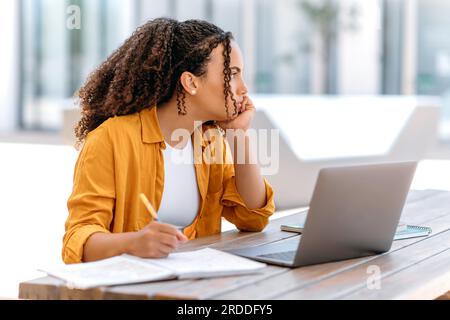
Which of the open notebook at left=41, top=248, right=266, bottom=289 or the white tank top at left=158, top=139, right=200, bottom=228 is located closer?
the open notebook at left=41, top=248, right=266, bottom=289

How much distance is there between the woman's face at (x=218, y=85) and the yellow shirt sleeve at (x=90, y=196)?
0.91 feet

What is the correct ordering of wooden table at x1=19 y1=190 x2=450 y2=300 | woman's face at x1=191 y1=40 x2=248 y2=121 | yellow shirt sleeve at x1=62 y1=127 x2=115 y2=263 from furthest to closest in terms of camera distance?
1. woman's face at x1=191 y1=40 x2=248 y2=121
2. yellow shirt sleeve at x1=62 y1=127 x2=115 y2=263
3. wooden table at x1=19 y1=190 x2=450 y2=300

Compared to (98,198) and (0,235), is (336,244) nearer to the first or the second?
Answer: (98,198)

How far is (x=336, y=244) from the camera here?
1675mm

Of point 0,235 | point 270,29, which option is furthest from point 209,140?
point 270,29

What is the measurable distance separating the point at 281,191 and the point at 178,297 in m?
4.46

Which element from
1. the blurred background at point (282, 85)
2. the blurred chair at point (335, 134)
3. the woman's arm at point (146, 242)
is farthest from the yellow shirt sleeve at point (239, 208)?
the blurred chair at point (335, 134)

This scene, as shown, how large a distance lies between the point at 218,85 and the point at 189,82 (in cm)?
8

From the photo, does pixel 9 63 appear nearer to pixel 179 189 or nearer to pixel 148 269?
pixel 179 189

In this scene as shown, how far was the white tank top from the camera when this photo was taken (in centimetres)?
218

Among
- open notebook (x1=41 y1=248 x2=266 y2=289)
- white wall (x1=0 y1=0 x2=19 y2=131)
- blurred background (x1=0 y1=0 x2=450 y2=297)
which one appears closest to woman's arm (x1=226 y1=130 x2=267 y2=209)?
open notebook (x1=41 y1=248 x2=266 y2=289)

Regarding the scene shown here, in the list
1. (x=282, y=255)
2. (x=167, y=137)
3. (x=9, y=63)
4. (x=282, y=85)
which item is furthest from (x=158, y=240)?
(x=9, y=63)

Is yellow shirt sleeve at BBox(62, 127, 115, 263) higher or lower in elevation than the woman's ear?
lower

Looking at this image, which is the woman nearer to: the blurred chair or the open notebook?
the open notebook
